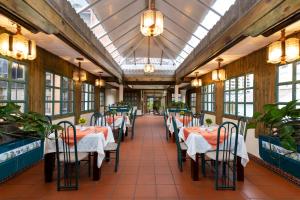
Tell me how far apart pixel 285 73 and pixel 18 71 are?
5026 mm

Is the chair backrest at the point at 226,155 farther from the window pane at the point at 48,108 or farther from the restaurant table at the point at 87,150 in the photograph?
the window pane at the point at 48,108

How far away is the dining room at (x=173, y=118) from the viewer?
264 centimetres

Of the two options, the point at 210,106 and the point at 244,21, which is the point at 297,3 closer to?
the point at 244,21

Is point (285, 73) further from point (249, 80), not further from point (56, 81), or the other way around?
point (56, 81)

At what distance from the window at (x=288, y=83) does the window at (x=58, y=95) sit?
17.0ft

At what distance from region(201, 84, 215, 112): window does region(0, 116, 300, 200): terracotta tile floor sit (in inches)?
176

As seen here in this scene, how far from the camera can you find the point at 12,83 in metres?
4.09

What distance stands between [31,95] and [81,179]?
2223 mm

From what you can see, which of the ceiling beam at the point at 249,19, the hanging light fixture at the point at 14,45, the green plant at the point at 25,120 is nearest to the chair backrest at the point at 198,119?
the ceiling beam at the point at 249,19

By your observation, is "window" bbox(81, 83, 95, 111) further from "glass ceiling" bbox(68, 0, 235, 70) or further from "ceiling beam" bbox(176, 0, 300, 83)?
"ceiling beam" bbox(176, 0, 300, 83)

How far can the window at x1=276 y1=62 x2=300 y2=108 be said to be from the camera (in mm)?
3830

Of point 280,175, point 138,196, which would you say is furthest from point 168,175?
point 280,175

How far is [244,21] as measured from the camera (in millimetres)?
3334

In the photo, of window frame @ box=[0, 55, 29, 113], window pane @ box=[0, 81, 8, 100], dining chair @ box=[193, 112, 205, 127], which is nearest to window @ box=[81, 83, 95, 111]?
window frame @ box=[0, 55, 29, 113]
